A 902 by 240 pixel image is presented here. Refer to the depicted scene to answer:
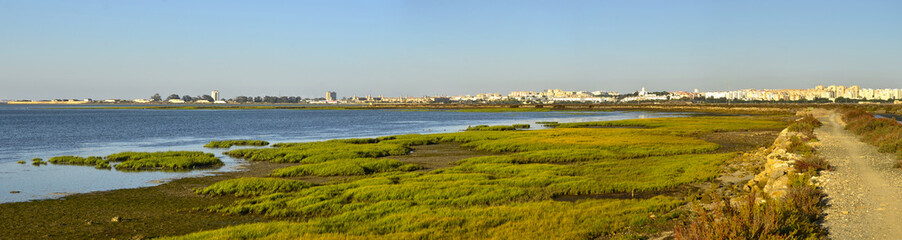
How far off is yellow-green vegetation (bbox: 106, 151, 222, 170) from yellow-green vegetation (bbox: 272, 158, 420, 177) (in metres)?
8.01

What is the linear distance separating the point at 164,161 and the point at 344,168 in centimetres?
1335

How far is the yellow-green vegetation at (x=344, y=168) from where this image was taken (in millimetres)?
32312

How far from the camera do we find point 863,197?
56.9 ft

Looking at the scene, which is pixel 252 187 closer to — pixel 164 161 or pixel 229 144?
pixel 164 161

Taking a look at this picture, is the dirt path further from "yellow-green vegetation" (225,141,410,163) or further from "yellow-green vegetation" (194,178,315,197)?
"yellow-green vegetation" (225,141,410,163)

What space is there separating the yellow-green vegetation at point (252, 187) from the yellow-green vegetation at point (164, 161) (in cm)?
1090

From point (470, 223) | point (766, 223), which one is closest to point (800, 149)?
point (470, 223)

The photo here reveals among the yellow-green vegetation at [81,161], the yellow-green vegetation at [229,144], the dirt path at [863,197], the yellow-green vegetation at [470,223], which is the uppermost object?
the dirt path at [863,197]

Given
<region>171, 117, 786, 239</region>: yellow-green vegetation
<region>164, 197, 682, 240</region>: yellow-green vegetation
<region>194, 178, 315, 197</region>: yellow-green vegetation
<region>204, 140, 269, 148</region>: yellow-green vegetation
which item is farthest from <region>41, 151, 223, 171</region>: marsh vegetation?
<region>164, 197, 682, 240</region>: yellow-green vegetation

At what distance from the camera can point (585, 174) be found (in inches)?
1171

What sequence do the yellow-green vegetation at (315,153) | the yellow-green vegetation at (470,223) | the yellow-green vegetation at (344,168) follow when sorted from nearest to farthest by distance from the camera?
the yellow-green vegetation at (470,223)
the yellow-green vegetation at (344,168)
the yellow-green vegetation at (315,153)

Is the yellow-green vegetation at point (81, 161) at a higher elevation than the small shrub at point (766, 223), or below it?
below

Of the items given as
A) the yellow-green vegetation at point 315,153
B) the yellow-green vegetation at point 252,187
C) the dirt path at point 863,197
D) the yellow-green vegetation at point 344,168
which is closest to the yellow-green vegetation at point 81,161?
the yellow-green vegetation at point 315,153

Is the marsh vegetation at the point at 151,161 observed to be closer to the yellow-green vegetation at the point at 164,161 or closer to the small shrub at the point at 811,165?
the yellow-green vegetation at the point at 164,161
